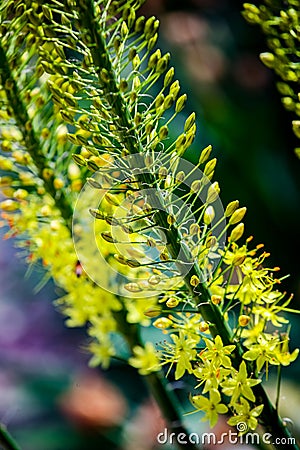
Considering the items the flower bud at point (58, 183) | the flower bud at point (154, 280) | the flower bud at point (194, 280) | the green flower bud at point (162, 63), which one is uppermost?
the green flower bud at point (162, 63)

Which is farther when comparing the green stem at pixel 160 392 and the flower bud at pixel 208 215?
the green stem at pixel 160 392

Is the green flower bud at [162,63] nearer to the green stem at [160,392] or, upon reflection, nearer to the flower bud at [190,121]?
the flower bud at [190,121]

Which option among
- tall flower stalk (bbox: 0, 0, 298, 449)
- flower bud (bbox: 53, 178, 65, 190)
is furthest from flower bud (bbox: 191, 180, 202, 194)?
flower bud (bbox: 53, 178, 65, 190)

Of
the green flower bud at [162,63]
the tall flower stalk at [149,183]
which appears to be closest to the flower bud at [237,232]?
the tall flower stalk at [149,183]

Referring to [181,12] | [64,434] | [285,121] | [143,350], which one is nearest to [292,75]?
[143,350]

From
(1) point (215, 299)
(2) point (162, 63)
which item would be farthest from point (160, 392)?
(2) point (162, 63)

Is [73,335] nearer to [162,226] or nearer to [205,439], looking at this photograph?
[205,439]

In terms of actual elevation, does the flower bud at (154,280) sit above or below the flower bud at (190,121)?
below
